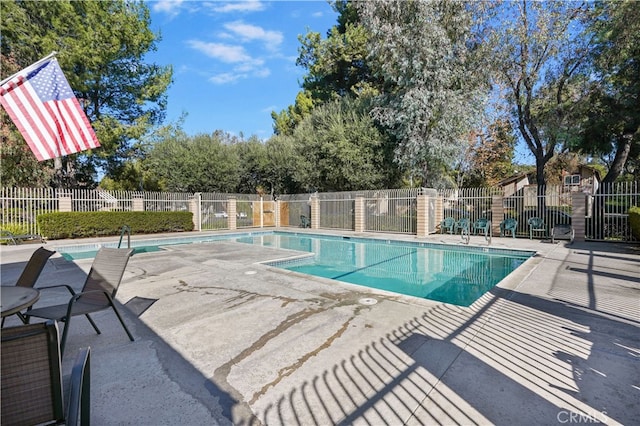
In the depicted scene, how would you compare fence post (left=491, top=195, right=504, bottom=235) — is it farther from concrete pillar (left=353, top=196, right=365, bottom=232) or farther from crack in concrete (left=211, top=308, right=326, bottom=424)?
crack in concrete (left=211, top=308, right=326, bottom=424)

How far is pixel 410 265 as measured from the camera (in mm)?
9492

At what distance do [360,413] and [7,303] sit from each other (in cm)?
253

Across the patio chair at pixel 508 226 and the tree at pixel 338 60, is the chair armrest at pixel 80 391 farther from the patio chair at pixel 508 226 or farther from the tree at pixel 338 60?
the tree at pixel 338 60

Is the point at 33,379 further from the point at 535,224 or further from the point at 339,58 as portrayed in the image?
the point at 339,58

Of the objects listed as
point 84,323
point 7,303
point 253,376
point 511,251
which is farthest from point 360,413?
point 511,251

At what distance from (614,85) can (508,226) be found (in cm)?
819

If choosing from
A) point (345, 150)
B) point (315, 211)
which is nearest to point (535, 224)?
point (345, 150)

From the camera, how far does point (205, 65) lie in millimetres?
16922

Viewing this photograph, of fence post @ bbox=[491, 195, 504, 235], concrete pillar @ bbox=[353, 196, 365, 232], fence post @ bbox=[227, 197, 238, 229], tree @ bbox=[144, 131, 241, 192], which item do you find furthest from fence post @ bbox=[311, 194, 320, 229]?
fence post @ bbox=[491, 195, 504, 235]

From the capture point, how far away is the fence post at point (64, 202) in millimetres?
13906

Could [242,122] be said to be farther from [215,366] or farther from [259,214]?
[215,366]

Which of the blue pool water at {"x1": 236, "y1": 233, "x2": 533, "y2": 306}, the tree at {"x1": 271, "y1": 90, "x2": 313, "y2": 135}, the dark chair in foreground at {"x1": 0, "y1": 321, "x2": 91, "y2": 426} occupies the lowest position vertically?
the blue pool water at {"x1": 236, "y1": 233, "x2": 533, "y2": 306}

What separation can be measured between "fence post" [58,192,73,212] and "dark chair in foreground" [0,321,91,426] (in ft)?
51.7

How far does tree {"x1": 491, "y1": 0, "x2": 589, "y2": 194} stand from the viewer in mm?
14742
